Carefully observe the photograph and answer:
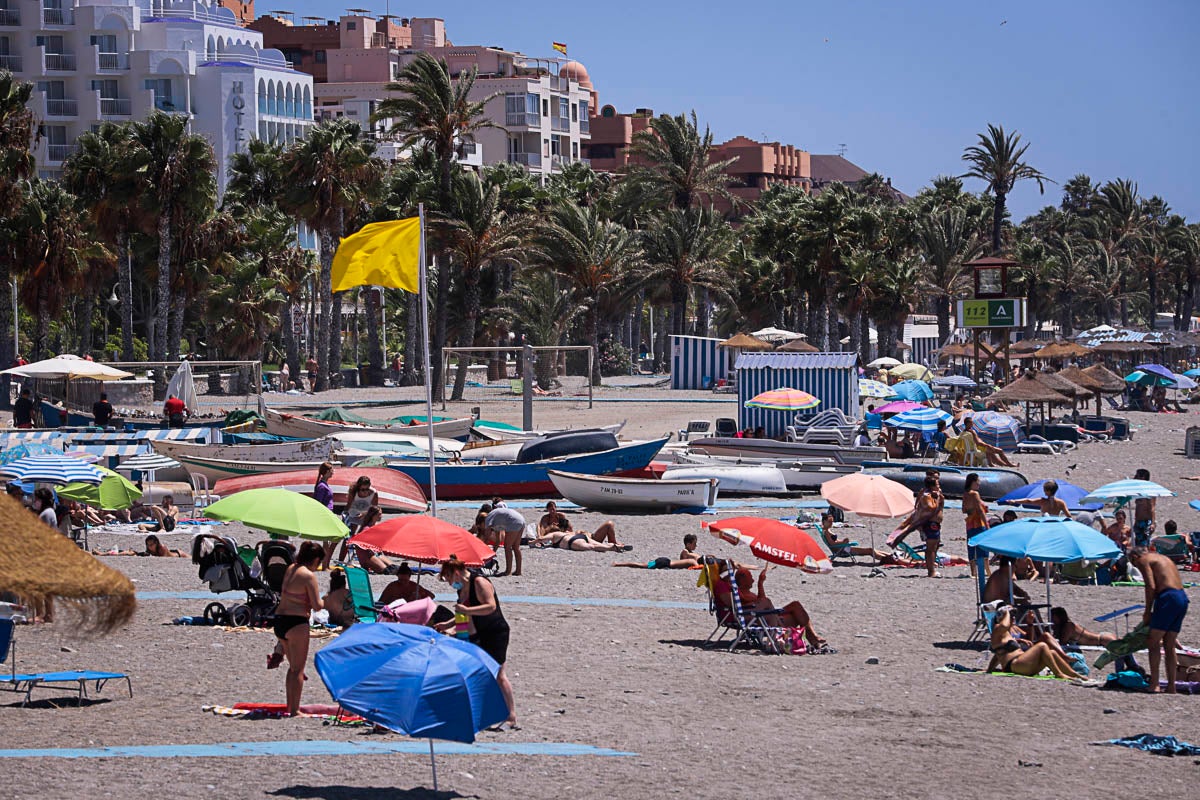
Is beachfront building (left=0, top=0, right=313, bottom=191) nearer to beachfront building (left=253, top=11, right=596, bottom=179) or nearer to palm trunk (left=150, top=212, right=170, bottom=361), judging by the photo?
beachfront building (left=253, top=11, right=596, bottom=179)

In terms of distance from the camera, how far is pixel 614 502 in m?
25.2

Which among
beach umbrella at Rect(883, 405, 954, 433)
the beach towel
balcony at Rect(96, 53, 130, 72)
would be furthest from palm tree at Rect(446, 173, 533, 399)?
balcony at Rect(96, 53, 130, 72)

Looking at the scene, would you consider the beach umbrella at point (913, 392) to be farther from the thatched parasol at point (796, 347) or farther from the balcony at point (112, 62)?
the balcony at point (112, 62)

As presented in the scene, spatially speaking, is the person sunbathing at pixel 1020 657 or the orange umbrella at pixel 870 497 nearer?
the person sunbathing at pixel 1020 657

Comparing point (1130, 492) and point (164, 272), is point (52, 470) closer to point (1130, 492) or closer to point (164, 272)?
point (1130, 492)

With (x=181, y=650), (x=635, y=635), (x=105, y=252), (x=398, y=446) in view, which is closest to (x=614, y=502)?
(x=398, y=446)

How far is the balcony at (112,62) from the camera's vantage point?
285ft

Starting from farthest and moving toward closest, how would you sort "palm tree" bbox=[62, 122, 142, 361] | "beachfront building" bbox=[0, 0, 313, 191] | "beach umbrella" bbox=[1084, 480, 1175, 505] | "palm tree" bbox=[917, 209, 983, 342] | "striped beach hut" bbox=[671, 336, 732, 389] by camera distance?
"beachfront building" bbox=[0, 0, 313, 191]
"palm tree" bbox=[917, 209, 983, 342]
"striped beach hut" bbox=[671, 336, 732, 389]
"palm tree" bbox=[62, 122, 142, 361]
"beach umbrella" bbox=[1084, 480, 1175, 505]

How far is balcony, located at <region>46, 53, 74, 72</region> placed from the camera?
86.7 m

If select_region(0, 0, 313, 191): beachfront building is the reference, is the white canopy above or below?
below

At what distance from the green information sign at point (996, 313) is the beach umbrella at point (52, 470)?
42938mm

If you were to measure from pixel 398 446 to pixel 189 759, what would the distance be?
20959mm

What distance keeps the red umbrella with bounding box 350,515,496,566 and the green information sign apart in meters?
45.9

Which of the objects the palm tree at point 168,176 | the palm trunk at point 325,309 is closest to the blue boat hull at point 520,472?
the palm tree at point 168,176
